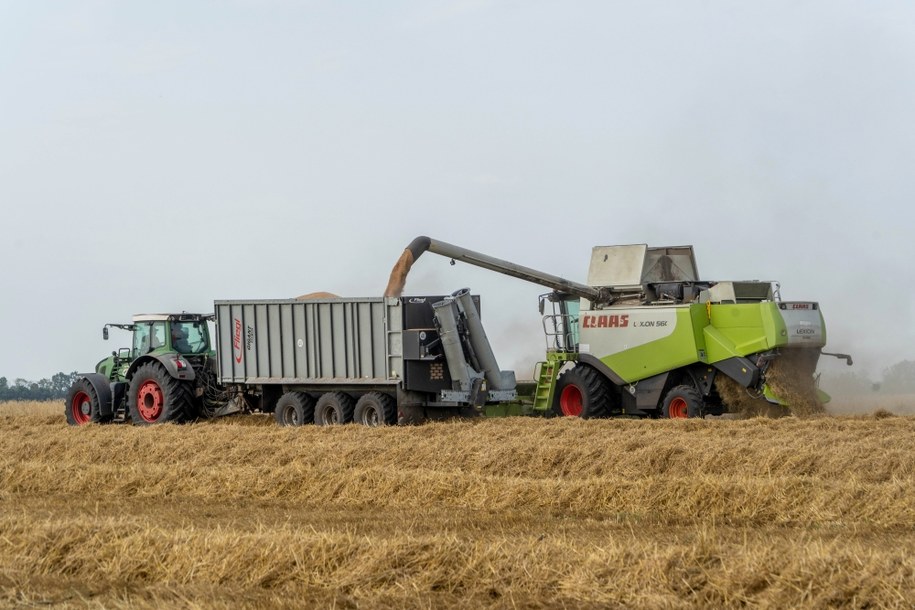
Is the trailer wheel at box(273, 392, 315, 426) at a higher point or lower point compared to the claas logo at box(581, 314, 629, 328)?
lower

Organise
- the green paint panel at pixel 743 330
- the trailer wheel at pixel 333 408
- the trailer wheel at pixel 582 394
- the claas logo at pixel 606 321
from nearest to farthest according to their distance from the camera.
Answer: the green paint panel at pixel 743 330 < the trailer wheel at pixel 333 408 < the claas logo at pixel 606 321 < the trailer wheel at pixel 582 394

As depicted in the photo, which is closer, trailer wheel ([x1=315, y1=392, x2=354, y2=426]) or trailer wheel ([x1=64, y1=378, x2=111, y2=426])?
trailer wheel ([x1=315, y1=392, x2=354, y2=426])

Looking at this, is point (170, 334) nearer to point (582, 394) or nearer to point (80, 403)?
point (80, 403)

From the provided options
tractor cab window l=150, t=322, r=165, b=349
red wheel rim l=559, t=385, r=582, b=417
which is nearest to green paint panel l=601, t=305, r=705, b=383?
red wheel rim l=559, t=385, r=582, b=417

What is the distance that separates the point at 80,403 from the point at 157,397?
102 inches

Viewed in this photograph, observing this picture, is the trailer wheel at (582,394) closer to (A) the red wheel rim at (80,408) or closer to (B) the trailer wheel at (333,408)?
(B) the trailer wheel at (333,408)

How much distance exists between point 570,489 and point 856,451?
3165 mm

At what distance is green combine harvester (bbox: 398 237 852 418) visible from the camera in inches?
730

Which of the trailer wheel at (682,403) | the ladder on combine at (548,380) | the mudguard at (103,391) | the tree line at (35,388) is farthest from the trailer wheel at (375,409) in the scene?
the tree line at (35,388)

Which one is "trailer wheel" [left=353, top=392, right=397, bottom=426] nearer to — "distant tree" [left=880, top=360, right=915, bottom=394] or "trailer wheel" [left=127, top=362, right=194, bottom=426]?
"trailer wheel" [left=127, top=362, right=194, bottom=426]

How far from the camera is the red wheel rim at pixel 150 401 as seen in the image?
2122 centimetres

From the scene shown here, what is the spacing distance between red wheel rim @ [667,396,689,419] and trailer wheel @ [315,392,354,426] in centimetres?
522

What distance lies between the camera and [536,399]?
2088 cm

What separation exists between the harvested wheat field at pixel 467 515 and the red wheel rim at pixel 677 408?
2520mm
